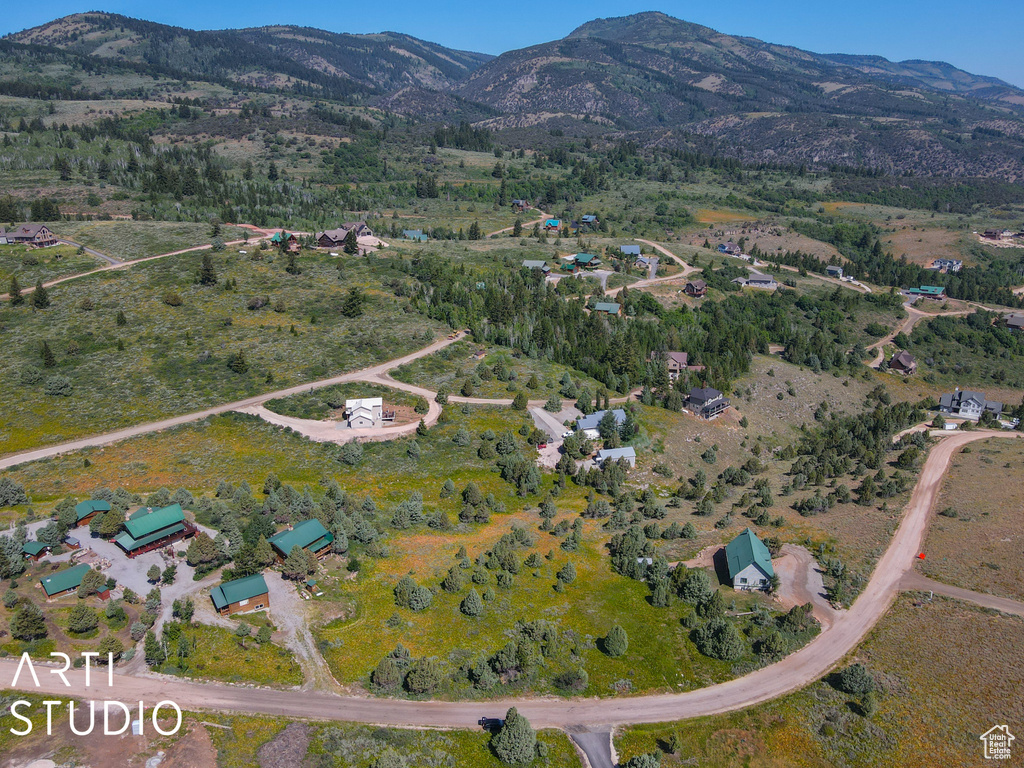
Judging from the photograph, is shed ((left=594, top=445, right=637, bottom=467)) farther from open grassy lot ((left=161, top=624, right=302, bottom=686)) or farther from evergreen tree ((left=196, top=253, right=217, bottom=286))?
evergreen tree ((left=196, top=253, right=217, bottom=286))

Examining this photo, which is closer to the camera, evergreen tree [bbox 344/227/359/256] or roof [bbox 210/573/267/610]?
roof [bbox 210/573/267/610]

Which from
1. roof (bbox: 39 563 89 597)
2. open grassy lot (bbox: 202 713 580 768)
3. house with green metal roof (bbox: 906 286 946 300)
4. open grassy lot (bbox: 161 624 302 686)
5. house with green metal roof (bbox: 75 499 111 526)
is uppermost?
house with green metal roof (bbox: 906 286 946 300)

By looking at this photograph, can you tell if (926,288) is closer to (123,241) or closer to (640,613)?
(640,613)

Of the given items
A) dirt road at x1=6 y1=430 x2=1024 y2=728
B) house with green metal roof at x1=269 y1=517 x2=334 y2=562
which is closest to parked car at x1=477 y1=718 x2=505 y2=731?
dirt road at x1=6 y1=430 x2=1024 y2=728

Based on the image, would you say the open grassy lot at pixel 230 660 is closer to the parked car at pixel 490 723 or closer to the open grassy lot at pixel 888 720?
the parked car at pixel 490 723

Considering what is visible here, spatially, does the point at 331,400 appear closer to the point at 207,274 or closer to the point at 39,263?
the point at 207,274

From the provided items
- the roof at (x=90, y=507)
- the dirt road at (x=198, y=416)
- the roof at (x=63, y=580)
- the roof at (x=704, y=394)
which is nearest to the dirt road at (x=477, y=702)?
the roof at (x=63, y=580)
